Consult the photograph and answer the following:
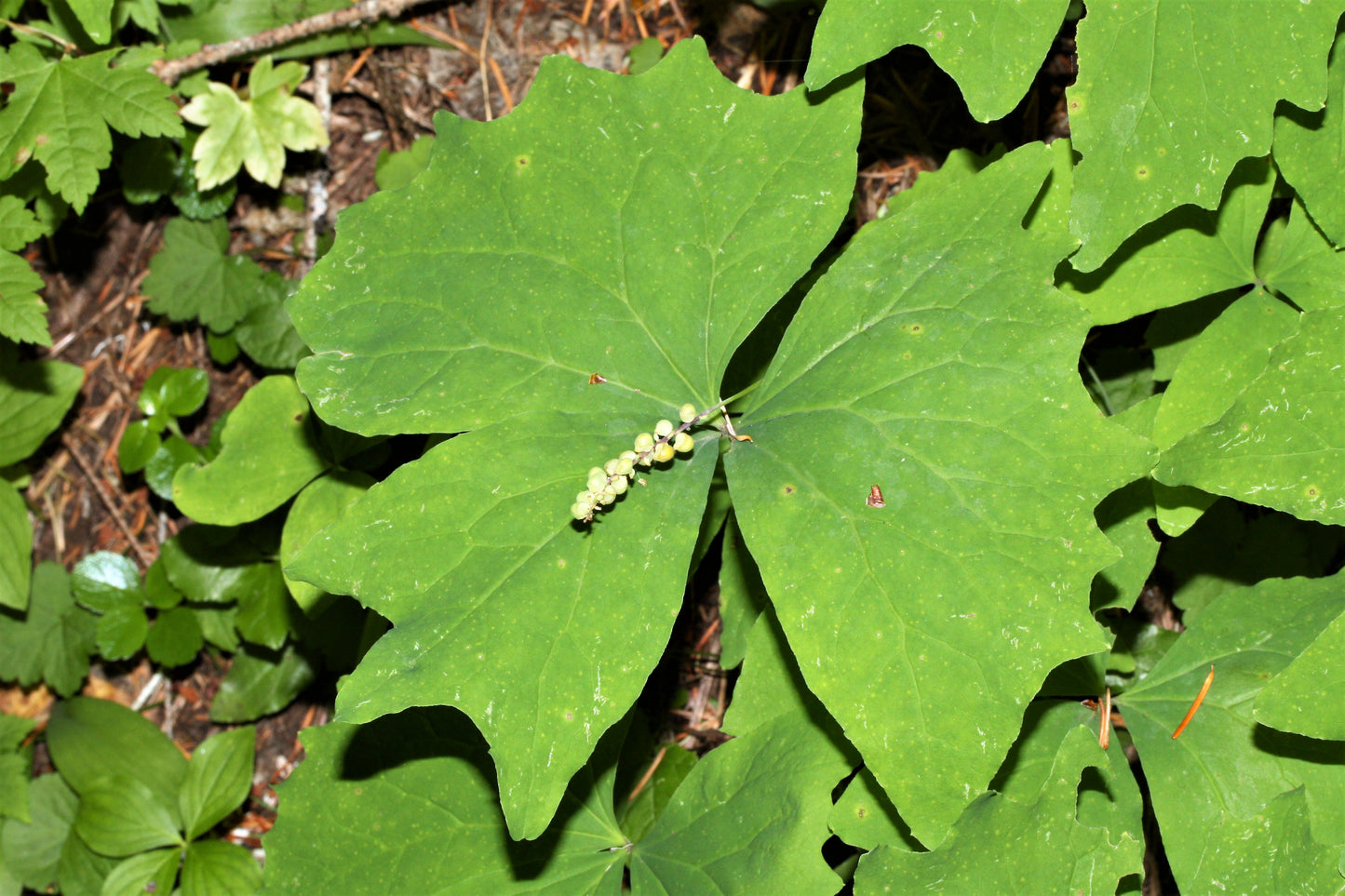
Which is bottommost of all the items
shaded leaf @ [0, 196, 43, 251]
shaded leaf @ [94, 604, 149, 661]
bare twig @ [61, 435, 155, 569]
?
shaded leaf @ [94, 604, 149, 661]

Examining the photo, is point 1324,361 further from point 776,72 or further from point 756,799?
point 776,72

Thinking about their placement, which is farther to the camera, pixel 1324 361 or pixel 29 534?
pixel 29 534

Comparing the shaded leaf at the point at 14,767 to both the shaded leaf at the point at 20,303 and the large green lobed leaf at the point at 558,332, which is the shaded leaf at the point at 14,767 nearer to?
the shaded leaf at the point at 20,303

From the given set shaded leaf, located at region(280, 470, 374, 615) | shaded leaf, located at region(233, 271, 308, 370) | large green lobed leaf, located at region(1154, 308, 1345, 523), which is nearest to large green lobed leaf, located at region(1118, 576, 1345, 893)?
large green lobed leaf, located at region(1154, 308, 1345, 523)

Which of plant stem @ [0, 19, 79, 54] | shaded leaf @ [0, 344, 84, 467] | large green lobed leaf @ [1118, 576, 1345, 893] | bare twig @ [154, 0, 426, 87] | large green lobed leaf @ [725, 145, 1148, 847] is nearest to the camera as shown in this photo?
large green lobed leaf @ [725, 145, 1148, 847]

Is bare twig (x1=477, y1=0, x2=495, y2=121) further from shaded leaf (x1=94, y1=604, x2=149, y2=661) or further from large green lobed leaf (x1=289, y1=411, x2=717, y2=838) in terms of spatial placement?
shaded leaf (x1=94, y1=604, x2=149, y2=661)

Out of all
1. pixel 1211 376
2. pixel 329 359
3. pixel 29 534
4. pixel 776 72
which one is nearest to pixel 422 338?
pixel 329 359

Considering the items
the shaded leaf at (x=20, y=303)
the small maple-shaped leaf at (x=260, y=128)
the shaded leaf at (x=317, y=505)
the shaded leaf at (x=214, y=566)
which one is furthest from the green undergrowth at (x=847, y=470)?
the small maple-shaped leaf at (x=260, y=128)
